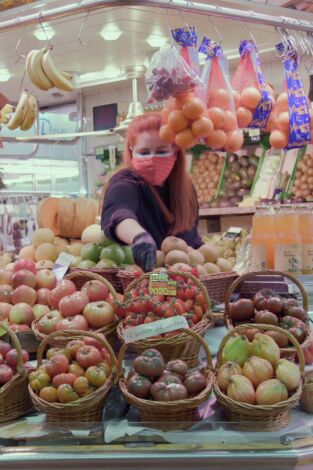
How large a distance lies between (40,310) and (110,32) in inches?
173

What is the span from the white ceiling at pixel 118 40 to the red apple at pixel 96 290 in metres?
3.44

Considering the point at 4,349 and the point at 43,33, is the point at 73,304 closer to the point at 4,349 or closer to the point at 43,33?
the point at 4,349

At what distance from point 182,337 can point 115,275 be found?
70 centimetres

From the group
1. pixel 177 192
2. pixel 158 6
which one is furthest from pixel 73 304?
pixel 158 6

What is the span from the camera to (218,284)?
2.45m

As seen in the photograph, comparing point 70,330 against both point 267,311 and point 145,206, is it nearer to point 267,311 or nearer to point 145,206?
point 267,311

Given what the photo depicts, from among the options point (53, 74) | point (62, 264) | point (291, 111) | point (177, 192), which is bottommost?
point (62, 264)

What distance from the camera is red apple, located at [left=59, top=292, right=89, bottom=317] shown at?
219 centimetres

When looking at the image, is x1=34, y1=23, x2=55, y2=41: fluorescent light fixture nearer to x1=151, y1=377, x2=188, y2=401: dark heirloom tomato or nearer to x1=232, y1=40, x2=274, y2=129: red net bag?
x1=232, y1=40, x2=274, y2=129: red net bag

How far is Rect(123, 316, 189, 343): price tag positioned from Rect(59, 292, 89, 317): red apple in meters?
0.29

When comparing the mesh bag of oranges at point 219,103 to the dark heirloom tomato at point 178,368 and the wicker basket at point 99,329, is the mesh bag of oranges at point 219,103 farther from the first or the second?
the dark heirloom tomato at point 178,368

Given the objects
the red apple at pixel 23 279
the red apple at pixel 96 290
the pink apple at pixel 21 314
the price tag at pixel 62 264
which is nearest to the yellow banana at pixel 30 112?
the price tag at pixel 62 264

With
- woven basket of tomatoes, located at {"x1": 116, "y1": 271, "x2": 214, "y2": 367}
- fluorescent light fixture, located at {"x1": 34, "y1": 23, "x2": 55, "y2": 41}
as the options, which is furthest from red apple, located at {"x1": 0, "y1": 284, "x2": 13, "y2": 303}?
fluorescent light fixture, located at {"x1": 34, "y1": 23, "x2": 55, "y2": 41}

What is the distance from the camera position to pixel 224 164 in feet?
20.1
